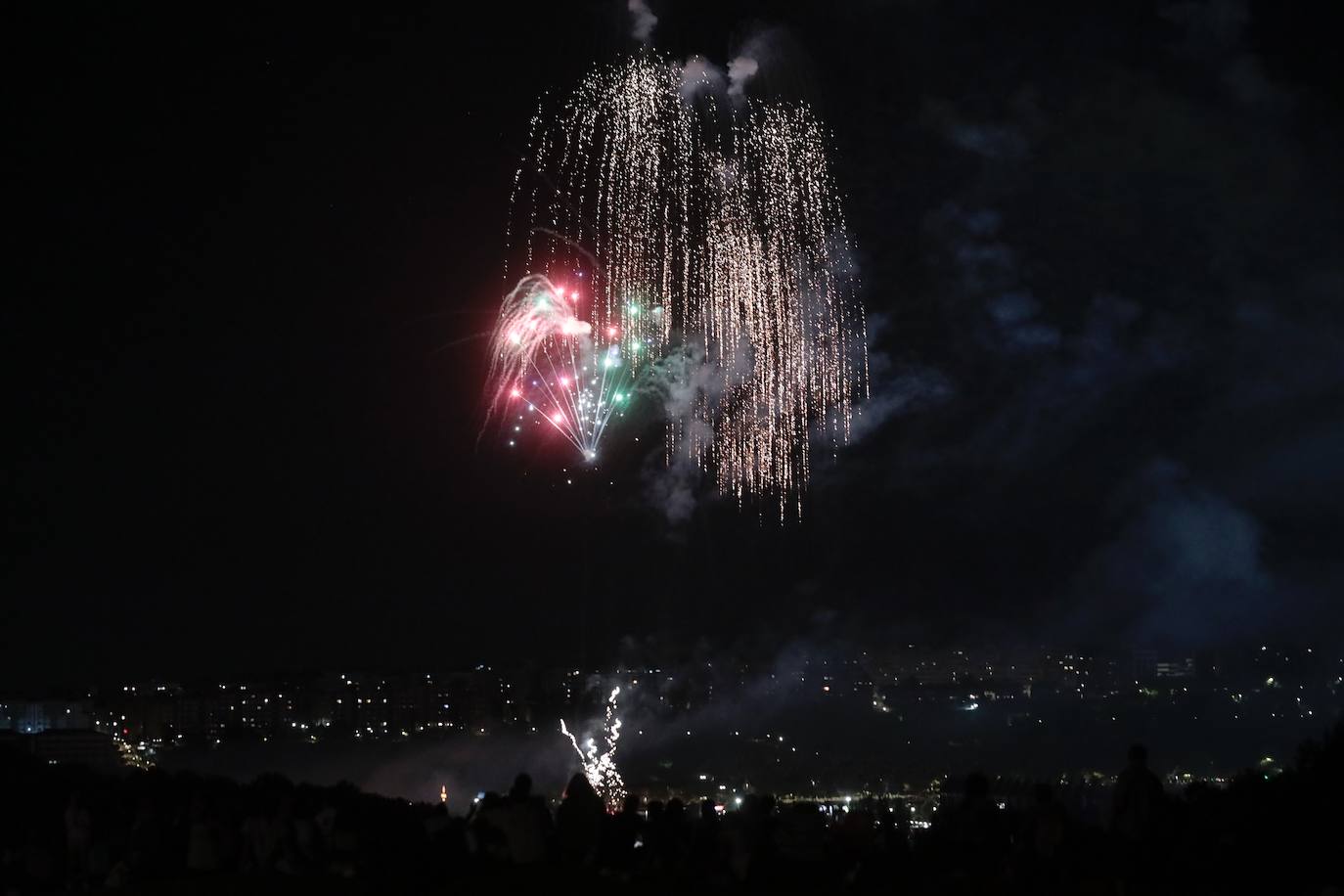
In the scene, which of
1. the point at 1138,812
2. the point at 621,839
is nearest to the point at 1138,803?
the point at 1138,812

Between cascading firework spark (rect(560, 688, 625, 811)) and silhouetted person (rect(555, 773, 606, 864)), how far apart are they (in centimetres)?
2623

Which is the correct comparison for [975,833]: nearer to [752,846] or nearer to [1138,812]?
[1138,812]

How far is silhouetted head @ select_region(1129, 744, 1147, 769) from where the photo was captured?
9.73 metres

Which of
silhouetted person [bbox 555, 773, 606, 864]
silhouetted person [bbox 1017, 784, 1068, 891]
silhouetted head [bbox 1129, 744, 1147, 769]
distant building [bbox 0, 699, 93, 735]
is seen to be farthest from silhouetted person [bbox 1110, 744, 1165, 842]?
distant building [bbox 0, 699, 93, 735]

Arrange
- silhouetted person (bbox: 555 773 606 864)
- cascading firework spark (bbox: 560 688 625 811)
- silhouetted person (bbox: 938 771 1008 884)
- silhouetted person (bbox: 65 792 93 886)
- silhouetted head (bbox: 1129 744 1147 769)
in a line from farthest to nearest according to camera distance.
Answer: cascading firework spark (bbox: 560 688 625 811) < silhouetted person (bbox: 65 792 93 886) < silhouetted person (bbox: 555 773 606 864) < silhouetted person (bbox: 938 771 1008 884) < silhouetted head (bbox: 1129 744 1147 769)

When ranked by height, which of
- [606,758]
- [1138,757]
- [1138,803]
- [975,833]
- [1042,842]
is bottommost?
[1042,842]

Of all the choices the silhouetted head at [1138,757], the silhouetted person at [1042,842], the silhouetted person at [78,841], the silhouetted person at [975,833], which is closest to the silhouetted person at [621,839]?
the silhouetted person at [975,833]

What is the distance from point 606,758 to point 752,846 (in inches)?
2542

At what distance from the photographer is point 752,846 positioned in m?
10.2

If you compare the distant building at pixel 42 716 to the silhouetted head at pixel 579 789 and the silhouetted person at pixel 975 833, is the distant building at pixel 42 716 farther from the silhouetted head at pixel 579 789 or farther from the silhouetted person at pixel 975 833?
the silhouetted person at pixel 975 833

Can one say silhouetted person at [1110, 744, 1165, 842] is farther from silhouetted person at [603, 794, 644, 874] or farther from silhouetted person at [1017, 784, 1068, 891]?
silhouetted person at [603, 794, 644, 874]

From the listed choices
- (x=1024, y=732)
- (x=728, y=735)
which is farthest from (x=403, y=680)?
(x=1024, y=732)

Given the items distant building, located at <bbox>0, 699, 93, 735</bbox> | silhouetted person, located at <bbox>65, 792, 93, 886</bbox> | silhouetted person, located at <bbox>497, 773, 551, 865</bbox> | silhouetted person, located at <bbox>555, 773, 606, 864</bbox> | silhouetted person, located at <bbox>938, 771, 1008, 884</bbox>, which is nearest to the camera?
silhouetted person, located at <bbox>938, 771, 1008, 884</bbox>

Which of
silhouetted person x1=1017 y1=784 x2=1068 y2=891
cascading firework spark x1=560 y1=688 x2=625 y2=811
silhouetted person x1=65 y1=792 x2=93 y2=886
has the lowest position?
silhouetted person x1=1017 y1=784 x2=1068 y2=891
